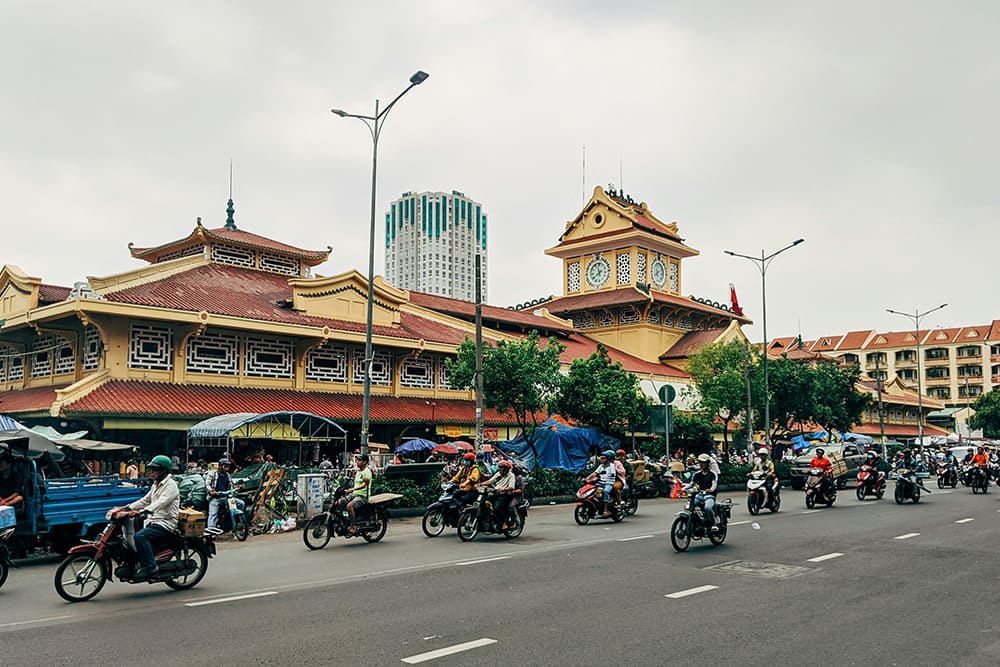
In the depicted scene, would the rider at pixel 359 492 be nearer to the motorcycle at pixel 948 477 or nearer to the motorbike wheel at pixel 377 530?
the motorbike wheel at pixel 377 530

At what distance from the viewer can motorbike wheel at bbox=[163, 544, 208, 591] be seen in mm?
10438

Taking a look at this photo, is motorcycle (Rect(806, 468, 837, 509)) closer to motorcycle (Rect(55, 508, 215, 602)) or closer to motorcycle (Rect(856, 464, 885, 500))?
motorcycle (Rect(856, 464, 885, 500))

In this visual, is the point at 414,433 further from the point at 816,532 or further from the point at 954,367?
the point at 954,367

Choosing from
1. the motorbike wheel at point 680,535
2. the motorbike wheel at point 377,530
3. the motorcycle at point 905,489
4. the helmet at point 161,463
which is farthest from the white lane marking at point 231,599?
the motorcycle at point 905,489

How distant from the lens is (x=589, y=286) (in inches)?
2202

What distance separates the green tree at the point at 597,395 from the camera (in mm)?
29203

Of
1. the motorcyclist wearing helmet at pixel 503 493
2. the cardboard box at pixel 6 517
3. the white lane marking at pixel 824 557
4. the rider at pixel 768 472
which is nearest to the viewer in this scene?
the cardboard box at pixel 6 517

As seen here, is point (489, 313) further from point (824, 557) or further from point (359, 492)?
point (824, 557)

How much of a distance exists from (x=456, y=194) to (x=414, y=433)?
13730cm

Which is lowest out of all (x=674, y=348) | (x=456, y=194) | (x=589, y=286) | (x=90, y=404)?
(x=90, y=404)

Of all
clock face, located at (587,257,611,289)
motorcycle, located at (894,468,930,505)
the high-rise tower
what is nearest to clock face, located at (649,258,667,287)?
clock face, located at (587,257,611,289)

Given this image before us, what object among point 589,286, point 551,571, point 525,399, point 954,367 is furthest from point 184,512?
point 954,367

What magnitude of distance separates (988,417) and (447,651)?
261ft

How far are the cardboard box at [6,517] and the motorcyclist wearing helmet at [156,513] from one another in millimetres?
2353
